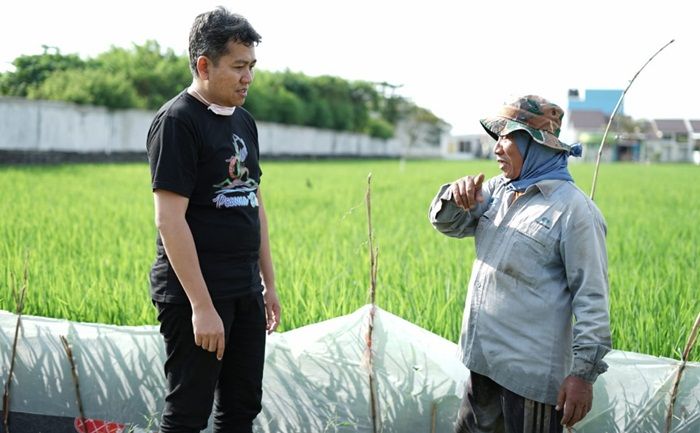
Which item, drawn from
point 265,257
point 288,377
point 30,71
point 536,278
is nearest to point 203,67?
point 265,257

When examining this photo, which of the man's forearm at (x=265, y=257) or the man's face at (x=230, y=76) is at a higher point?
Result: the man's face at (x=230, y=76)

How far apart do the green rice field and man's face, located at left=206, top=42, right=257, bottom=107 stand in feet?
2.48

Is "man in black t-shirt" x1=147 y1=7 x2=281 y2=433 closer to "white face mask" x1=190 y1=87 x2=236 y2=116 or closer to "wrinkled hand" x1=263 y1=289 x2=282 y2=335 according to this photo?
"white face mask" x1=190 y1=87 x2=236 y2=116

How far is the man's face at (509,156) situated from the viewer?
5.60 ft

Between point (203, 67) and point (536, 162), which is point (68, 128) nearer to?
point (203, 67)

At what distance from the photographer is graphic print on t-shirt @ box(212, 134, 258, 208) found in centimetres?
172

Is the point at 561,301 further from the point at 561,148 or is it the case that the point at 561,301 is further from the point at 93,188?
the point at 93,188

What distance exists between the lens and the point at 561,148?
1670 millimetres

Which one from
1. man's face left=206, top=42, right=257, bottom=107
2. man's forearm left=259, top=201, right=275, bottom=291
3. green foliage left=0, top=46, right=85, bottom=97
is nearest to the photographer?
man's face left=206, top=42, right=257, bottom=107

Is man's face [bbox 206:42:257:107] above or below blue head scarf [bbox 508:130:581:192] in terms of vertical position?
above

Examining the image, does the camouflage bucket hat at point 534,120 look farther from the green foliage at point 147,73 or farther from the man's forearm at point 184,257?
the green foliage at point 147,73

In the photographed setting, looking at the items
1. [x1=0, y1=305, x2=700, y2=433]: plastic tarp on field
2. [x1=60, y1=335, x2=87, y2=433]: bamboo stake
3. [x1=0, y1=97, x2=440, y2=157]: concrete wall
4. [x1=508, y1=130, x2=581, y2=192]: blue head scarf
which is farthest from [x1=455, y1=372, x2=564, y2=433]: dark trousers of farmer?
[x1=0, y1=97, x2=440, y2=157]: concrete wall

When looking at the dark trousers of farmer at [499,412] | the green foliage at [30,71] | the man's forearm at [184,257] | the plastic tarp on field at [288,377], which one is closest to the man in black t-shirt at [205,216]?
the man's forearm at [184,257]

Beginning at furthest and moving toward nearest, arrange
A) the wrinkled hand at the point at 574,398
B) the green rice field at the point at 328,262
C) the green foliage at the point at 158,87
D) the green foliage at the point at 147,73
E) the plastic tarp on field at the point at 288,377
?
the green foliage at the point at 147,73
the green foliage at the point at 158,87
the green rice field at the point at 328,262
the plastic tarp on field at the point at 288,377
the wrinkled hand at the point at 574,398
